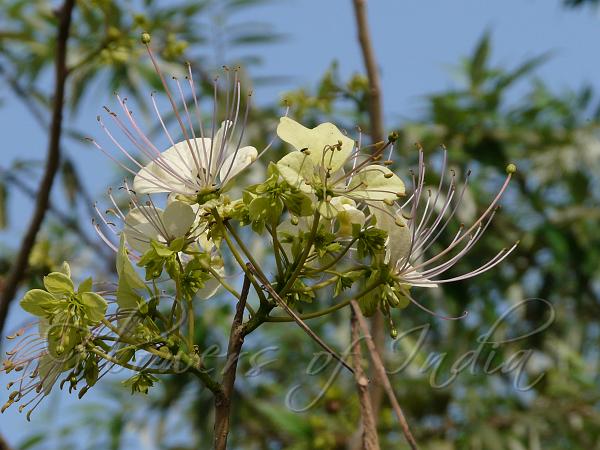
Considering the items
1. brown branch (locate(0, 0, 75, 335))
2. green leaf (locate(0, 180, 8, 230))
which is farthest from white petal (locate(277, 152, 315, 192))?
green leaf (locate(0, 180, 8, 230))

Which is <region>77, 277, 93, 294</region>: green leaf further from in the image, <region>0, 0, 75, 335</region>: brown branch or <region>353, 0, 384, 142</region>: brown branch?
<region>353, 0, 384, 142</region>: brown branch

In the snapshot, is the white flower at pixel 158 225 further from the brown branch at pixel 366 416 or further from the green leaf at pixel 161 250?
the brown branch at pixel 366 416

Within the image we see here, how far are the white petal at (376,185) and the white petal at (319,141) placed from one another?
3 cm

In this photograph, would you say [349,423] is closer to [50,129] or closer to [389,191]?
[50,129]

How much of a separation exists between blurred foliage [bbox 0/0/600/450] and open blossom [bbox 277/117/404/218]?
5.76ft

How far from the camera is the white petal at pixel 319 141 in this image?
1193 mm

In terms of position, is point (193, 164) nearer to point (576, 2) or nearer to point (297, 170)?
point (297, 170)

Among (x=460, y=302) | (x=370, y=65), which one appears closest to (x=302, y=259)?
(x=370, y=65)

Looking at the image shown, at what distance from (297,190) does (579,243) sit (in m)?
4.07

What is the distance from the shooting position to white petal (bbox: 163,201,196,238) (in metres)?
1.21

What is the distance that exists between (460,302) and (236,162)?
3.31 meters

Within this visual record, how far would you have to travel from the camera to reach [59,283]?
117 centimetres

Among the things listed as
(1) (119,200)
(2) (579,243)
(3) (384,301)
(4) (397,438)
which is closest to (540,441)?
(4) (397,438)

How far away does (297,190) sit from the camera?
3.75ft
